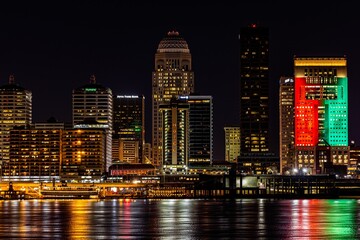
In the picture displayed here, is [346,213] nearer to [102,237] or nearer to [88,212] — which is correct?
[88,212]

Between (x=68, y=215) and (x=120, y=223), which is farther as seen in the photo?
(x=68, y=215)

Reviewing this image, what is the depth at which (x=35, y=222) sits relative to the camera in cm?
16212

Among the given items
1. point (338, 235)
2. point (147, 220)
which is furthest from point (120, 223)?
point (338, 235)

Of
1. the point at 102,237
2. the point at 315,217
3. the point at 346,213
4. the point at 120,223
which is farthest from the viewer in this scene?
the point at 346,213

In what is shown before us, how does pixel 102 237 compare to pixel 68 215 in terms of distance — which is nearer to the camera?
pixel 102 237

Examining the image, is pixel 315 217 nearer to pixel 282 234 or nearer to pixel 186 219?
pixel 186 219

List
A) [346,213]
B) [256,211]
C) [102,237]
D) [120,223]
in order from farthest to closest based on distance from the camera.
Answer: [256,211]
[346,213]
[120,223]
[102,237]

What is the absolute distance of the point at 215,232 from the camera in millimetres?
142250

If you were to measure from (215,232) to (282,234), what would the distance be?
8.66 meters

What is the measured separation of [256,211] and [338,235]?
63.1m

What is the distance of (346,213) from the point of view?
18500 cm

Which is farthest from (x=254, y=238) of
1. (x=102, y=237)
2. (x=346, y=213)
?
(x=346, y=213)

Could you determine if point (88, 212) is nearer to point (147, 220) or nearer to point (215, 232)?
point (147, 220)

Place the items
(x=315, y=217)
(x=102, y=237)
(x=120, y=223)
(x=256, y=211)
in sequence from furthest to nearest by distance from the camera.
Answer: (x=256, y=211), (x=315, y=217), (x=120, y=223), (x=102, y=237)
